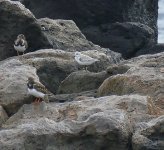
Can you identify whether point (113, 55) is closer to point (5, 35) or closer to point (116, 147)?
point (5, 35)

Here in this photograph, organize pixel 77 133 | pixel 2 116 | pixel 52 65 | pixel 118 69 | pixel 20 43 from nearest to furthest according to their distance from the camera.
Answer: pixel 77 133 → pixel 2 116 → pixel 118 69 → pixel 52 65 → pixel 20 43

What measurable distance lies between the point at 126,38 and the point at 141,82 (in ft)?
55.1

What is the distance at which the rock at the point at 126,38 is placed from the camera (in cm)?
3131

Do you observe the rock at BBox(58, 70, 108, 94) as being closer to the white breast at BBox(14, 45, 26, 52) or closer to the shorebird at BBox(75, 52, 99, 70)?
the shorebird at BBox(75, 52, 99, 70)

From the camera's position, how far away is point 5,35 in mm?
23047

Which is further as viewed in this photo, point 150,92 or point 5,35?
point 5,35

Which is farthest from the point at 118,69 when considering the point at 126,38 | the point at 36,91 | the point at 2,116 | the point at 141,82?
the point at 126,38

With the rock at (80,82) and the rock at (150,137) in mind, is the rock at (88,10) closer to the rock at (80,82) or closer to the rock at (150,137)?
the rock at (80,82)

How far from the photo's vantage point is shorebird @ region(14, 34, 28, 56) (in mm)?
21672

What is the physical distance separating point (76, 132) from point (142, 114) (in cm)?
163

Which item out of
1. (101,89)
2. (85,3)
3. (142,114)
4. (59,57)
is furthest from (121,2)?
(142,114)

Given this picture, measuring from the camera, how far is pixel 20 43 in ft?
70.9

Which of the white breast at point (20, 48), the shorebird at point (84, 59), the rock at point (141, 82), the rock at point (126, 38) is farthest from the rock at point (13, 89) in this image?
the rock at point (126, 38)

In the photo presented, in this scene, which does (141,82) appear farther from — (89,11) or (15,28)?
(89,11)
